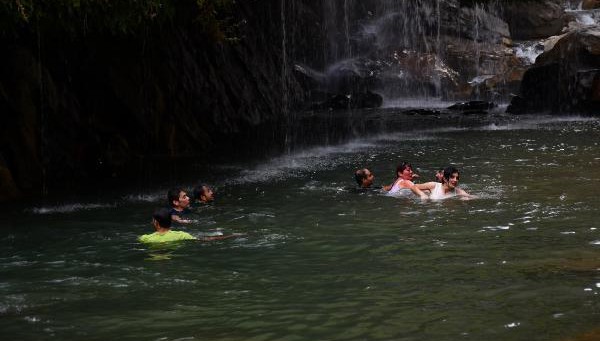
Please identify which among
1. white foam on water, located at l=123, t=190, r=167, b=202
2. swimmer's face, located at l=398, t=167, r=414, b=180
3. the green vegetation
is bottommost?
white foam on water, located at l=123, t=190, r=167, b=202

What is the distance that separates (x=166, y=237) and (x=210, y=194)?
2.96m

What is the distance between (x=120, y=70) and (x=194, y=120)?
349 cm

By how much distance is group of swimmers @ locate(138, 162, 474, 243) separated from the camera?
12344 millimetres

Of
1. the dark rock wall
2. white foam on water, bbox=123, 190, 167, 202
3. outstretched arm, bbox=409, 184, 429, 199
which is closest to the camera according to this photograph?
outstretched arm, bbox=409, 184, 429, 199

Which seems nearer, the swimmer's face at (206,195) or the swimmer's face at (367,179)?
the swimmer's face at (206,195)

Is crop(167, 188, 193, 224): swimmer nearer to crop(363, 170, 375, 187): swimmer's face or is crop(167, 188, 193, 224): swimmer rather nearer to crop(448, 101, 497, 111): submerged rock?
crop(363, 170, 375, 187): swimmer's face

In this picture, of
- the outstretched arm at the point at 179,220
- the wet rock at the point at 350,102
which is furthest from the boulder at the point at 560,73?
the outstretched arm at the point at 179,220

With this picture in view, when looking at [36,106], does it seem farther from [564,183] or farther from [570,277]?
[570,277]

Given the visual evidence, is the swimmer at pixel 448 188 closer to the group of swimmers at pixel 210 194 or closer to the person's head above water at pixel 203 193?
the group of swimmers at pixel 210 194

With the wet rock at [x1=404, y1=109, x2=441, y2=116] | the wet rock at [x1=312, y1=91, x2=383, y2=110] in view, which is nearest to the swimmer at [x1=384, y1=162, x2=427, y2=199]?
the wet rock at [x1=404, y1=109, x2=441, y2=116]

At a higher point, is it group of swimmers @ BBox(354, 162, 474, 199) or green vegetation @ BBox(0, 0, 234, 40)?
green vegetation @ BBox(0, 0, 234, 40)

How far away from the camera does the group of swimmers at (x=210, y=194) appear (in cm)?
1234

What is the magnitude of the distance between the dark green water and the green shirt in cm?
19

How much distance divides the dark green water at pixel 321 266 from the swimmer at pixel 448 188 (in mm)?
476
